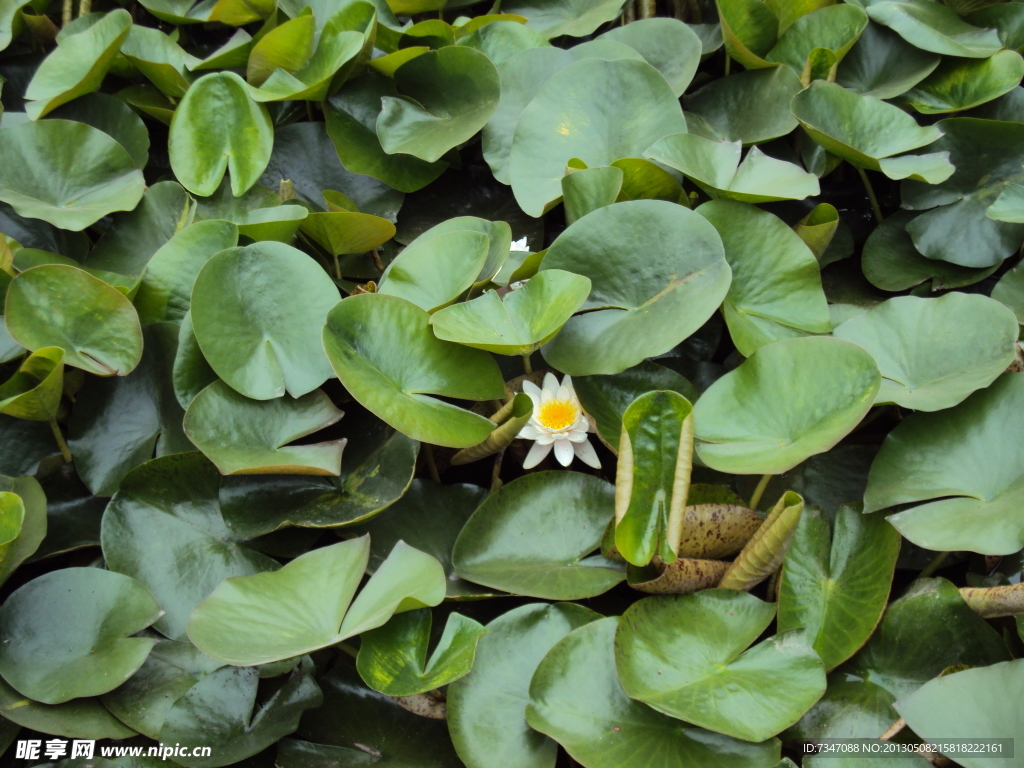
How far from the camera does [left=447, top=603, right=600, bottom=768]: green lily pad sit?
674mm

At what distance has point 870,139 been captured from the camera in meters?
0.97

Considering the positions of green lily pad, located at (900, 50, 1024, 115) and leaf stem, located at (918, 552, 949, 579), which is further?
green lily pad, located at (900, 50, 1024, 115)

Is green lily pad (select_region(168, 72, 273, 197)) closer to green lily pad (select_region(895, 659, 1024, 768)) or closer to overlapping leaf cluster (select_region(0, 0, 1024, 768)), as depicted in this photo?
overlapping leaf cluster (select_region(0, 0, 1024, 768))

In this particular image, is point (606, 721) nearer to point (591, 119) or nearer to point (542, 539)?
point (542, 539)

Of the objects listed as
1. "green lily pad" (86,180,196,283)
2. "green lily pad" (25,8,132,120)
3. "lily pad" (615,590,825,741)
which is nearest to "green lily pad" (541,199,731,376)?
"lily pad" (615,590,825,741)

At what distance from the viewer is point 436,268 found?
2.79 feet

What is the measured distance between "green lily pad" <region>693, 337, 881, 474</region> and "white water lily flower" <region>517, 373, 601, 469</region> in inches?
5.3

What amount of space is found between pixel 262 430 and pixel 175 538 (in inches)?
6.5

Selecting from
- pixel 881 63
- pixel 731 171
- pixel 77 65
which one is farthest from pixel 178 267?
pixel 881 63

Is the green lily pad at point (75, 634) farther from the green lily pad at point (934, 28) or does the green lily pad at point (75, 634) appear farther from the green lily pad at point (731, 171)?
the green lily pad at point (934, 28)

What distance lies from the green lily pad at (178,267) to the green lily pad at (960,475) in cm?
84

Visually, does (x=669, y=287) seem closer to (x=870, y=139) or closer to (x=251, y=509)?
(x=870, y=139)

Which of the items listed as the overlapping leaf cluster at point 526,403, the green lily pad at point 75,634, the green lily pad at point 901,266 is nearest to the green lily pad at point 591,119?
the overlapping leaf cluster at point 526,403

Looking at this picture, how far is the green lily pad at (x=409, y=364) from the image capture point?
76 cm
